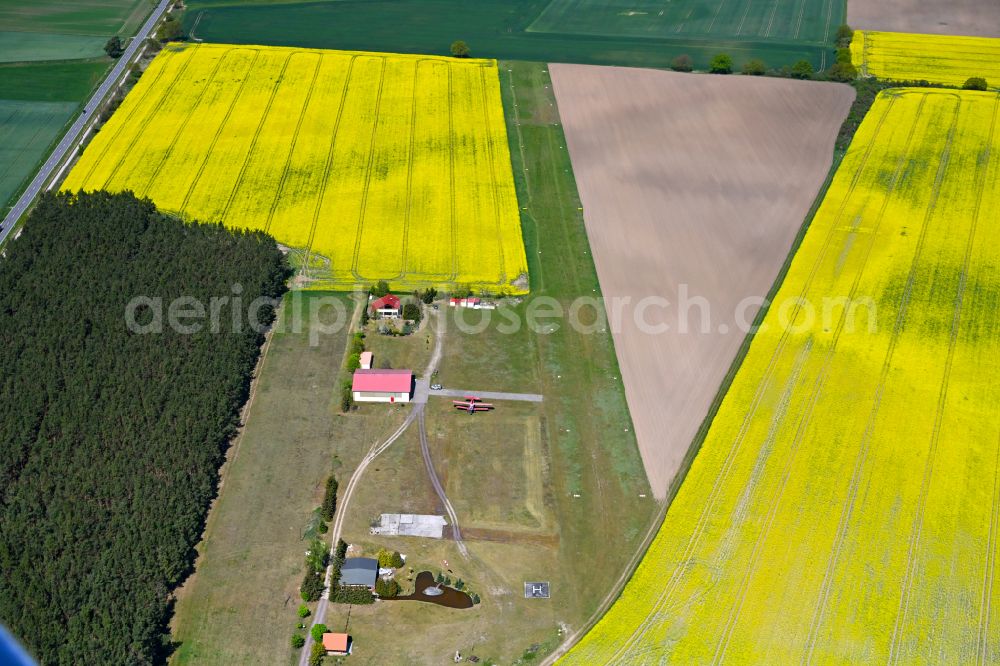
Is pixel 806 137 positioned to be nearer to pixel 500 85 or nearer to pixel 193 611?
pixel 500 85

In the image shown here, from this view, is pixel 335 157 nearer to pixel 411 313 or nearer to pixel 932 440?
pixel 411 313

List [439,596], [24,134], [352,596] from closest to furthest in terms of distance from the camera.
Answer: [352,596]
[439,596]
[24,134]

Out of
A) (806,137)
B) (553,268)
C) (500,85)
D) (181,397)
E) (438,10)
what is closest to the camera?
(181,397)

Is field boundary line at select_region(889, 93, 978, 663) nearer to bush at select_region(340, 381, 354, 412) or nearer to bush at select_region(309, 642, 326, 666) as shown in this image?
bush at select_region(309, 642, 326, 666)

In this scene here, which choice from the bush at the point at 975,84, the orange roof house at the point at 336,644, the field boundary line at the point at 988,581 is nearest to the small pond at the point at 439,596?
the orange roof house at the point at 336,644

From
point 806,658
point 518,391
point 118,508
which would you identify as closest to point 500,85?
point 518,391

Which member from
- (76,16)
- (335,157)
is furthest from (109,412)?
(76,16)

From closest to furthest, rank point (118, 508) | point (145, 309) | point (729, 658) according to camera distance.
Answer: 1. point (729, 658)
2. point (118, 508)
3. point (145, 309)

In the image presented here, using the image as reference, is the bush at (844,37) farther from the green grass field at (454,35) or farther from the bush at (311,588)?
the bush at (311,588)
